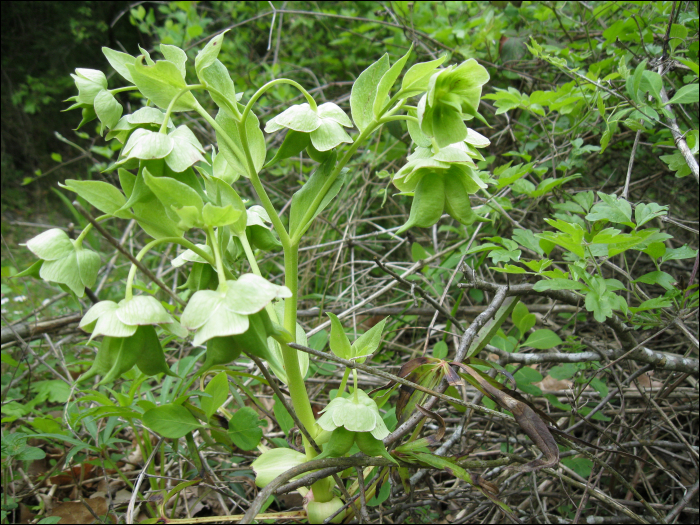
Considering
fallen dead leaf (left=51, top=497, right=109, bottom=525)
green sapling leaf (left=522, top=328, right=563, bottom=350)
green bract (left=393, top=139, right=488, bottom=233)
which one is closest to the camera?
green bract (left=393, top=139, right=488, bottom=233)

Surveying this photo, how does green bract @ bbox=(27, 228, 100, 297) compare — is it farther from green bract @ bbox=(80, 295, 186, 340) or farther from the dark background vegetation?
the dark background vegetation

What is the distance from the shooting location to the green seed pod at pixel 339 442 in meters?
0.66

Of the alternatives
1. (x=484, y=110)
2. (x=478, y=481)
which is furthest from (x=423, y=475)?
(x=484, y=110)

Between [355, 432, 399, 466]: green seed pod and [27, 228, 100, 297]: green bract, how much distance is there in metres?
0.42

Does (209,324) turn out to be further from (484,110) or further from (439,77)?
(484,110)

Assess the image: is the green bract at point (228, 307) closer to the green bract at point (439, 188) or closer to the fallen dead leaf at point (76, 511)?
the green bract at point (439, 188)

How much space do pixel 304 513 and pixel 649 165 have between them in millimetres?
1338

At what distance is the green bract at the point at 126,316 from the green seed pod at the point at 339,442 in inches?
11.1

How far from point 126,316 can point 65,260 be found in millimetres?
145

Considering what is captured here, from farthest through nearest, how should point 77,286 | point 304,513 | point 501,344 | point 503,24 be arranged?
point 503,24, point 501,344, point 304,513, point 77,286

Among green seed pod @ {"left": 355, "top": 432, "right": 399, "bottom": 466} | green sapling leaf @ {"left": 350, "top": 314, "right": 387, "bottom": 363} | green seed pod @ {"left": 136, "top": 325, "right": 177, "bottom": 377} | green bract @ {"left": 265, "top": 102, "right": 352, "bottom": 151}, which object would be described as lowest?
green seed pod @ {"left": 355, "top": 432, "right": 399, "bottom": 466}

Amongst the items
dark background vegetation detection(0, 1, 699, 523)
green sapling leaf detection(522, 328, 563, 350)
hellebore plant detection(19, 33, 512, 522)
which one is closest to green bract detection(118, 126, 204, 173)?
hellebore plant detection(19, 33, 512, 522)

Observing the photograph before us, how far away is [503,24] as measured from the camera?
1643mm

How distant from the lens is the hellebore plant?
1.79 ft
